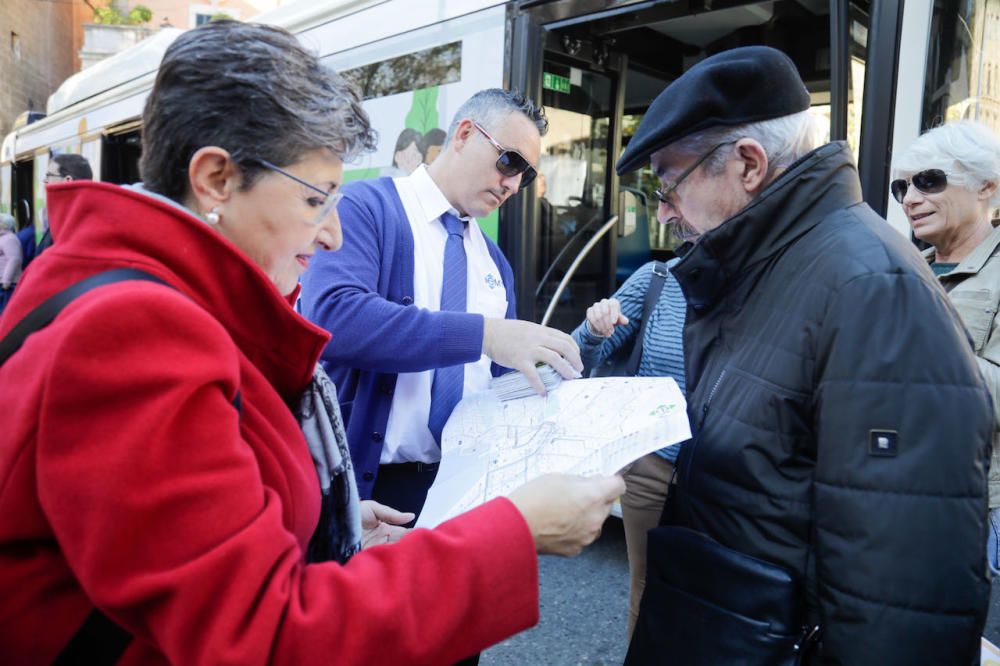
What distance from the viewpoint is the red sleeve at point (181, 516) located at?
72cm

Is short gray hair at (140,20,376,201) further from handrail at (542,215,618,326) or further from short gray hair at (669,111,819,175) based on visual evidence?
handrail at (542,215,618,326)

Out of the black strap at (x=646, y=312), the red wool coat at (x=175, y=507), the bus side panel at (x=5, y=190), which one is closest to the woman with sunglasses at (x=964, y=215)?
the black strap at (x=646, y=312)

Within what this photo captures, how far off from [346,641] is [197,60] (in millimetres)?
760

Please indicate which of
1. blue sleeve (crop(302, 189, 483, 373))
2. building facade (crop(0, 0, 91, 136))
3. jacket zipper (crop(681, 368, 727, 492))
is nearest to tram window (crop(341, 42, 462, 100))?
blue sleeve (crop(302, 189, 483, 373))

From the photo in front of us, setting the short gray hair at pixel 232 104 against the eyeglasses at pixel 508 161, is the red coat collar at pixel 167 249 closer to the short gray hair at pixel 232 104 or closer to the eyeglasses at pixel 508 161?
the short gray hair at pixel 232 104

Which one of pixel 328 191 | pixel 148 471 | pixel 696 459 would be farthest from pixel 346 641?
pixel 696 459

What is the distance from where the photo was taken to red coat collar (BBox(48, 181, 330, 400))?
33.4 inches

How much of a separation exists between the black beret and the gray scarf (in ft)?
2.60

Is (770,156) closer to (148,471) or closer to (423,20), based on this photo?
(148,471)

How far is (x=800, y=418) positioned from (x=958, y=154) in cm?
172

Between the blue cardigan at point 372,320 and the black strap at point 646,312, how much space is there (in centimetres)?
72

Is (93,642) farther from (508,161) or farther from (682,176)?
(508,161)

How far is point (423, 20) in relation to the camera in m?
3.66

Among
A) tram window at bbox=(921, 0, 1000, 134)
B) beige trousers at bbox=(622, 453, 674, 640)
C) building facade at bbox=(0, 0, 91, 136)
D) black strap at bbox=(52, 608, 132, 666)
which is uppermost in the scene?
building facade at bbox=(0, 0, 91, 136)
